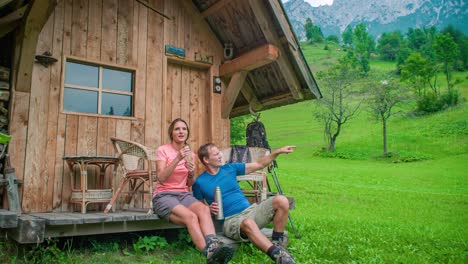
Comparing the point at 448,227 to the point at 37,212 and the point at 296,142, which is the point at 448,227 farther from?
the point at 296,142

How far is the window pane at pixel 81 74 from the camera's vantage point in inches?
212

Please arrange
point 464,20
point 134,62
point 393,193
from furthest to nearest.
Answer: point 464,20
point 393,193
point 134,62

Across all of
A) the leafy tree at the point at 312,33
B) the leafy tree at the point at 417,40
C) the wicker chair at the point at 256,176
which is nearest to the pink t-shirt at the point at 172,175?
the wicker chair at the point at 256,176

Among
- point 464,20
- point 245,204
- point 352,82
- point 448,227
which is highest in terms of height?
point 464,20

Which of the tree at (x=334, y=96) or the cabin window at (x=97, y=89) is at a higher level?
the tree at (x=334, y=96)

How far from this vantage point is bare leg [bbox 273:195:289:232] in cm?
376

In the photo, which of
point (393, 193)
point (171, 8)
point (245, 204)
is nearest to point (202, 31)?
point (171, 8)

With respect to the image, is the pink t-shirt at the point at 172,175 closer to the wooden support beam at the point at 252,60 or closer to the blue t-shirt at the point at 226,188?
the blue t-shirt at the point at 226,188

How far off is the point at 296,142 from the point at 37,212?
30107 mm

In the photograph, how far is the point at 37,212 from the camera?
4848 mm

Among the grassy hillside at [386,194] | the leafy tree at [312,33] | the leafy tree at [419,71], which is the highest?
the leafy tree at [312,33]

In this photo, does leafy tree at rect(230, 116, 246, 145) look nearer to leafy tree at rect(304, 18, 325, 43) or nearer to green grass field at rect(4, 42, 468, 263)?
green grass field at rect(4, 42, 468, 263)

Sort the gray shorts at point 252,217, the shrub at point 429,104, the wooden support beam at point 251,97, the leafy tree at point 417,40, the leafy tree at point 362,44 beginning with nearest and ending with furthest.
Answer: the gray shorts at point 252,217 < the wooden support beam at point 251,97 < the shrub at point 429,104 < the leafy tree at point 362,44 < the leafy tree at point 417,40

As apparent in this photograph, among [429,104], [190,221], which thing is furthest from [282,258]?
[429,104]
